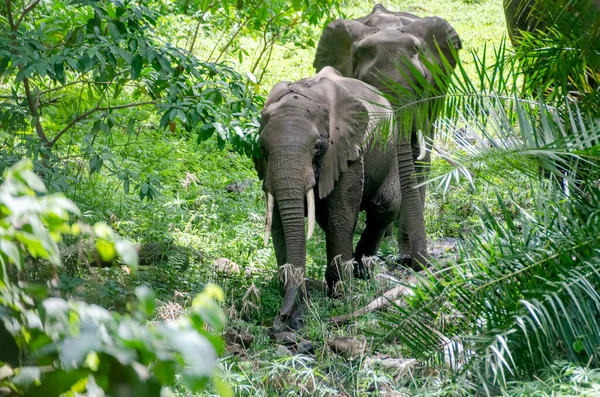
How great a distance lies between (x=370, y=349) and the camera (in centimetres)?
564

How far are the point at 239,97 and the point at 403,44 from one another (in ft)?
10.2

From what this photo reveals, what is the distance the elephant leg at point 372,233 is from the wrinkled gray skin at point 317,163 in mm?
220

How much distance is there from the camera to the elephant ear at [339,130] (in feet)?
25.4

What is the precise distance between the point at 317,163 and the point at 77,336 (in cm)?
611

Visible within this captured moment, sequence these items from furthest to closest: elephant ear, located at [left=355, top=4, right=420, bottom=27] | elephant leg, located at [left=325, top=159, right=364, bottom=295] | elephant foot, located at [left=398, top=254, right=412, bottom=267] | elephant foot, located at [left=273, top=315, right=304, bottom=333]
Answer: elephant ear, located at [left=355, top=4, right=420, bottom=27] → elephant foot, located at [left=398, top=254, right=412, bottom=267] → elephant leg, located at [left=325, top=159, right=364, bottom=295] → elephant foot, located at [left=273, top=315, right=304, bottom=333]

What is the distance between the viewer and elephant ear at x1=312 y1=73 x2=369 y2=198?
7.73m

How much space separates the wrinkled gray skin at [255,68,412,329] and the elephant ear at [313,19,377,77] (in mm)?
1981

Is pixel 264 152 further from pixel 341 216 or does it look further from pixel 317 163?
pixel 341 216

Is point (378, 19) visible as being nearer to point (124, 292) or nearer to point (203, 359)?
point (124, 292)

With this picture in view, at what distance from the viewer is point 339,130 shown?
783 centimetres

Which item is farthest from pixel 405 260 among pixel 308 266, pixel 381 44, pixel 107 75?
pixel 107 75

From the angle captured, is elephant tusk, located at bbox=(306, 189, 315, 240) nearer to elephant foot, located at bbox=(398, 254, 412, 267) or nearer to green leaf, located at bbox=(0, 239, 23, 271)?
elephant foot, located at bbox=(398, 254, 412, 267)

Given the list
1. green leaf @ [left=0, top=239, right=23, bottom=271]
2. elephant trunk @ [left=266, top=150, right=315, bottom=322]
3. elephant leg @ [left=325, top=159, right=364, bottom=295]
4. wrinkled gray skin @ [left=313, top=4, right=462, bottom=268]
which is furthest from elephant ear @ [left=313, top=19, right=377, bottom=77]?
green leaf @ [left=0, top=239, right=23, bottom=271]

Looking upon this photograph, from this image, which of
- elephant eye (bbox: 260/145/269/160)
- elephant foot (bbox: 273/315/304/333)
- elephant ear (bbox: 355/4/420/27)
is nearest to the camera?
elephant foot (bbox: 273/315/304/333)
